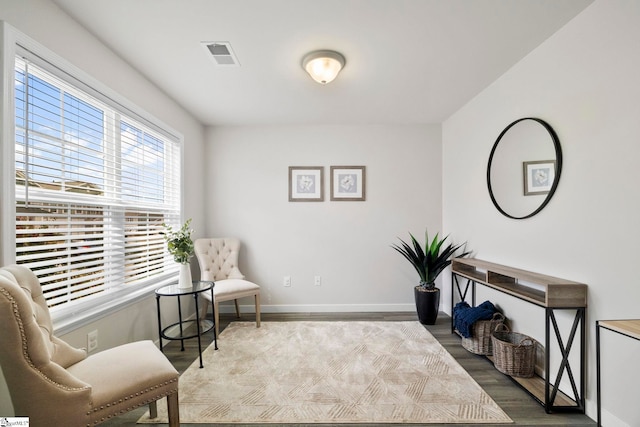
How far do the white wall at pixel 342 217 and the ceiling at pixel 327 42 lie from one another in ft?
2.40

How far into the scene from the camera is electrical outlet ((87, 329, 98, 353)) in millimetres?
1874

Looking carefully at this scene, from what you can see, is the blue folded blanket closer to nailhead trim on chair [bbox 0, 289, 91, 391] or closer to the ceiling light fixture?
the ceiling light fixture

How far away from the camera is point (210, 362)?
2.36 meters

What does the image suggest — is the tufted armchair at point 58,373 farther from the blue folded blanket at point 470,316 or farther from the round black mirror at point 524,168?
the round black mirror at point 524,168

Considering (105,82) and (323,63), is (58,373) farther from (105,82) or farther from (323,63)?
(323,63)

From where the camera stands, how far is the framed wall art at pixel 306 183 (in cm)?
367

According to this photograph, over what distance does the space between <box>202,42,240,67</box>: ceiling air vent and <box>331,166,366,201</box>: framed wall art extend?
1.80m

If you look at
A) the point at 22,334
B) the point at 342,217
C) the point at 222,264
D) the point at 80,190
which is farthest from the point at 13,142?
the point at 342,217

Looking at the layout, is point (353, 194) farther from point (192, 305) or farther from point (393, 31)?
point (192, 305)

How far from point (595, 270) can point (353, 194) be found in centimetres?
242

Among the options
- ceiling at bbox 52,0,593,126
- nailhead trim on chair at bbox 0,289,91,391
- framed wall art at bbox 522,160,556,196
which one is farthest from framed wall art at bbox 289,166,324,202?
nailhead trim on chair at bbox 0,289,91,391

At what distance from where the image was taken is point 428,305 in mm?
3143

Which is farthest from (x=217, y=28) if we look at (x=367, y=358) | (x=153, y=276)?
(x=367, y=358)

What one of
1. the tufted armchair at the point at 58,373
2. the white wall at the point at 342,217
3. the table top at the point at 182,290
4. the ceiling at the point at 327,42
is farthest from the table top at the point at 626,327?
the table top at the point at 182,290
